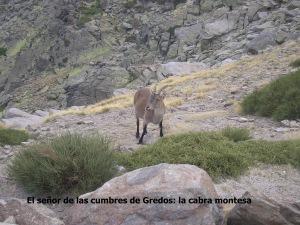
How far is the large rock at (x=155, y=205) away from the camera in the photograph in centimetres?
634

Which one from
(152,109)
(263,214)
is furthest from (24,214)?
(152,109)

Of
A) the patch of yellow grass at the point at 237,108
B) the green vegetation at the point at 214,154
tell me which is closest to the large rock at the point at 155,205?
the green vegetation at the point at 214,154

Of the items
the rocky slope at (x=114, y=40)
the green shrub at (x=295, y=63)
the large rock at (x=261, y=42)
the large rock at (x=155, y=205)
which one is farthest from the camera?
the rocky slope at (x=114, y=40)

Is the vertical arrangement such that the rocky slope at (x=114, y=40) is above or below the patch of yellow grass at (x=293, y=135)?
below

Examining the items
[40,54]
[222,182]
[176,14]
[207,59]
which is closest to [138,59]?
[176,14]

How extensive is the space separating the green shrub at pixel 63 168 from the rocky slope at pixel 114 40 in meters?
25.7

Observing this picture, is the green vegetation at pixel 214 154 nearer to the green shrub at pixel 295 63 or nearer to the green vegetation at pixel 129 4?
the green shrub at pixel 295 63

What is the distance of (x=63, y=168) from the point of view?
8156mm

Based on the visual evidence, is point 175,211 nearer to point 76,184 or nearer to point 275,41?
point 76,184

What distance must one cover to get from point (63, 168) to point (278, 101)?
835 centimetres

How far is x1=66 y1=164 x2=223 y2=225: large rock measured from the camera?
250 inches

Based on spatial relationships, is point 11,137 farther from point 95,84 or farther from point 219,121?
point 95,84

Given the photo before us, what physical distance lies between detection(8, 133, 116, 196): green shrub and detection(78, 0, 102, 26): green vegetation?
47.6m

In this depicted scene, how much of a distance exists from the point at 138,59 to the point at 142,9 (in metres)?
9.98
